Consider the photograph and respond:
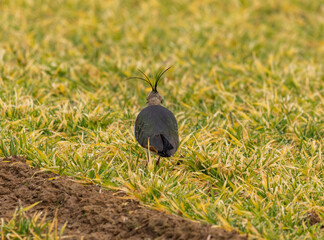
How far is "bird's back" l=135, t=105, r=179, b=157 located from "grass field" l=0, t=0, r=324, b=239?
0.20 meters

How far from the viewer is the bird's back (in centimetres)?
404

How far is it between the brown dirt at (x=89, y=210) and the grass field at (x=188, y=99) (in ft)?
0.41

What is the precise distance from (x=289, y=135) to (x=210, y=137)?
86 cm

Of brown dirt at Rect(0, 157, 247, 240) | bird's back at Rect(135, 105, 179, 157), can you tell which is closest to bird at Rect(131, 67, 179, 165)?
bird's back at Rect(135, 105, 179, 157)

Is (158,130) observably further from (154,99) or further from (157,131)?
(154,99)

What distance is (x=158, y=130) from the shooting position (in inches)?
162

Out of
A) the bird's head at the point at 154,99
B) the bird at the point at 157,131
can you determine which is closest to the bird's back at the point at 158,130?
the bird at the point at 157,131

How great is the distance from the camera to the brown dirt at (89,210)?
3314 mm

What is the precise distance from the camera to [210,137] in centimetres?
486

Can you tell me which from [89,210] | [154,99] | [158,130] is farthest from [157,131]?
[89,210]

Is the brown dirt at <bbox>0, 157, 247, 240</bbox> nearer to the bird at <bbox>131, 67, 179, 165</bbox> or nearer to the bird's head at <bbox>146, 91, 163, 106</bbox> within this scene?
the bird at <bbox>131, 67, 179, 165</bbox>

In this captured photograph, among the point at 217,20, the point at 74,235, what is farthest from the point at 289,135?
the point at 217,20

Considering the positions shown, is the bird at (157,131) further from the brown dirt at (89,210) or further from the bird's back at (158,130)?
the brown dirt at (89,210)

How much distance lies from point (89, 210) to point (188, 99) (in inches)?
110
